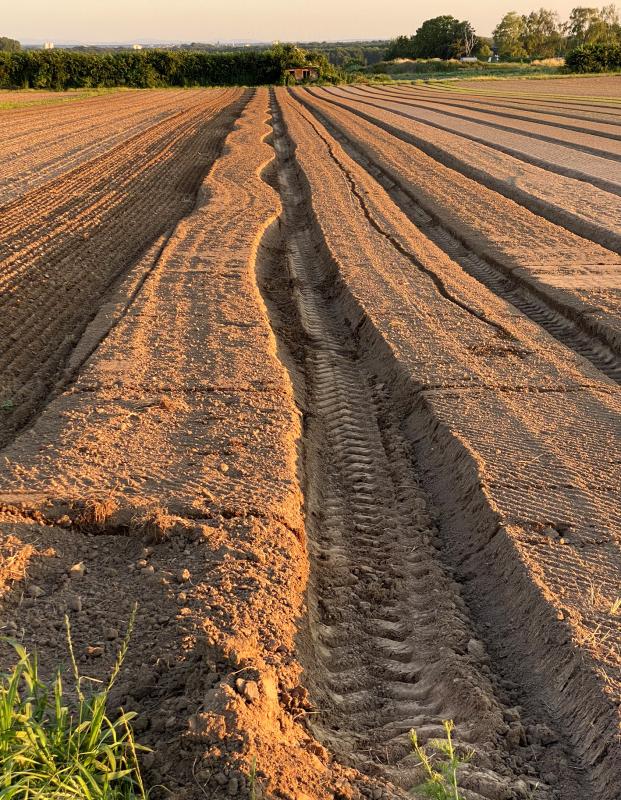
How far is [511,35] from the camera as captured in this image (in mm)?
112375

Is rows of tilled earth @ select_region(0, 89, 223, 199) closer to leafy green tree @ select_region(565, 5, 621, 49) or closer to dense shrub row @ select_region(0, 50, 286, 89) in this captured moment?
dense shrub row @ select_region(0, 50, 286, 89)

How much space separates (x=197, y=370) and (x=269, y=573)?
9.06 feet

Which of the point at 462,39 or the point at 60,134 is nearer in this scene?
the point at 60,134

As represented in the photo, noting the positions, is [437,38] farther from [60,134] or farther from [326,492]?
[326,492]

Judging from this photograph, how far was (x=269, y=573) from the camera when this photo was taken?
12.6 ft

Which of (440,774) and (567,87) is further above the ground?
(567,87)

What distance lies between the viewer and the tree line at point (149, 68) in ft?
174

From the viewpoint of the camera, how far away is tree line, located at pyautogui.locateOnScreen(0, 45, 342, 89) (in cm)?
5309

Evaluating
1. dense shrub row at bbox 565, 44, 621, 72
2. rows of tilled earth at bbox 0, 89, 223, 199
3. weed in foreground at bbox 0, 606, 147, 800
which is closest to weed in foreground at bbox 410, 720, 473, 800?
weed in foreground at bbox 0, 606, 147, 800

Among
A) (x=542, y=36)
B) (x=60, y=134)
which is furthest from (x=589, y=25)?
(x=60, y=134)

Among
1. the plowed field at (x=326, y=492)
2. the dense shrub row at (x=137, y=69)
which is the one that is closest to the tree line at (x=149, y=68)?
the dense shrub row at (x=137, y=69)

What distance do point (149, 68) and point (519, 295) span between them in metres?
57.4

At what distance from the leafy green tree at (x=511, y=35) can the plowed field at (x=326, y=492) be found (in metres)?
110

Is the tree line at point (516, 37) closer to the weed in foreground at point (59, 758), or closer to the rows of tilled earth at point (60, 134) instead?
the rows of tilled earth at point (60, 134)
